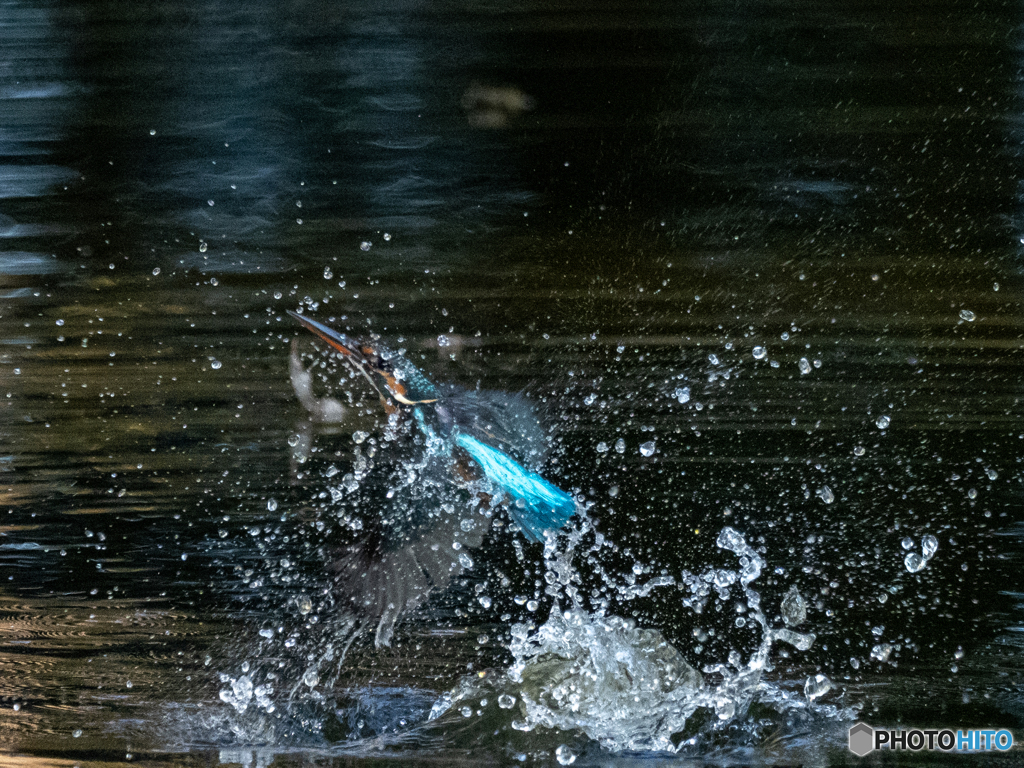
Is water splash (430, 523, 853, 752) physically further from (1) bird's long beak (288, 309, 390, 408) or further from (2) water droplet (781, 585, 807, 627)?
(1) bird's long beak (288, 309, 390, 408)

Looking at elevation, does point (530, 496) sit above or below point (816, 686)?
above

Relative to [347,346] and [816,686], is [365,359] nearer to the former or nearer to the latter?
[347,346]

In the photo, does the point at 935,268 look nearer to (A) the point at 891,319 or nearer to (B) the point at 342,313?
(A) the point at 891,319

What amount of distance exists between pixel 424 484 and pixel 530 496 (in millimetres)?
117

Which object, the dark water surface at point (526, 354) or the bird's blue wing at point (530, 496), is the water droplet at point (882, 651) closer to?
the dark water surface at point (526, 354)

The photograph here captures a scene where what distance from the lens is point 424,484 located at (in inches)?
29.0

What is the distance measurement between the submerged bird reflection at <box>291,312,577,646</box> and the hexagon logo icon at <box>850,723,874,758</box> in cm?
38

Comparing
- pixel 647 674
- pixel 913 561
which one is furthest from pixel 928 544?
pixel 647 674

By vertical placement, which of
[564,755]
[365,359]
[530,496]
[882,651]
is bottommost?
[564,755]

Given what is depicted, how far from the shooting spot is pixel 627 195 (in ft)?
2.20

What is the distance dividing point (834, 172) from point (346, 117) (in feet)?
1.58

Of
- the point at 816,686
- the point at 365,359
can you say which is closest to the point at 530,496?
the point at 365,359

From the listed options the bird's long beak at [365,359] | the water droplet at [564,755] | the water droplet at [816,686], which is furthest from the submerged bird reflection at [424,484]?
the water droplet at [816,686]

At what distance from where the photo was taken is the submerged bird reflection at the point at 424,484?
709 mm
